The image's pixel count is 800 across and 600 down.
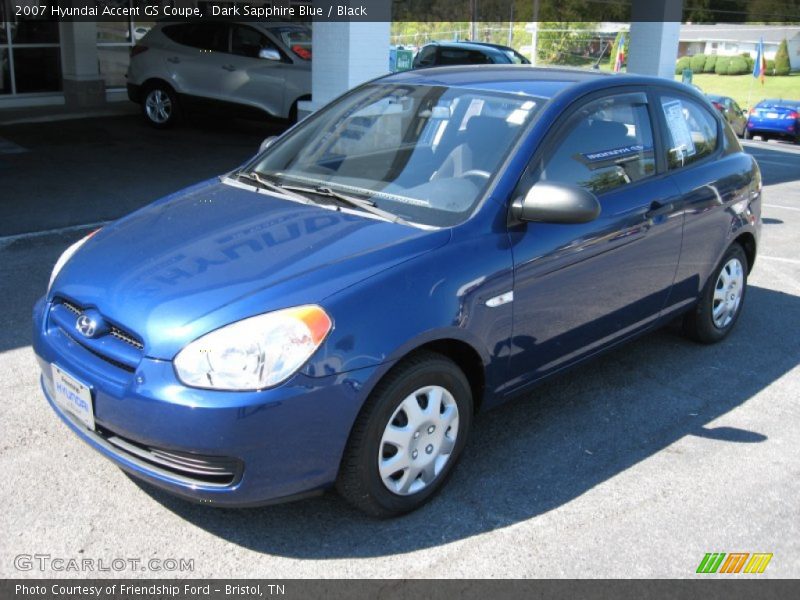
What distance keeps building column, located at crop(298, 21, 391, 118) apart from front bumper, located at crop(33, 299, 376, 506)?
684 centimetres

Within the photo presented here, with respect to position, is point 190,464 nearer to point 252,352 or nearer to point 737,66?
point 252,352

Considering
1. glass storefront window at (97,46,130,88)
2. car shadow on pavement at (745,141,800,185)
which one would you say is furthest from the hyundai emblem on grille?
glass storefront window at (97,46,130,88)

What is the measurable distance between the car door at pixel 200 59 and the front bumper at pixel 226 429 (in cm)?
1063

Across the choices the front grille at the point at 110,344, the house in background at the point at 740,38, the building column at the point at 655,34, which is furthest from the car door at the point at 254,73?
the house in background at the point at 740,38

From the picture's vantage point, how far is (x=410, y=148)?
4.15 meters

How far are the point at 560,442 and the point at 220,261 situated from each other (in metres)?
1.86

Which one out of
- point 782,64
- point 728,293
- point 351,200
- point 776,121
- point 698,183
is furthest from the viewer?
point 782,64

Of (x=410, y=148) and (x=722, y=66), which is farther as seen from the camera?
(x=722, y=66)

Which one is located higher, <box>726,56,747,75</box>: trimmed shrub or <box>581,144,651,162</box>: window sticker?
<box>581,144,651,162</box>: window sticker

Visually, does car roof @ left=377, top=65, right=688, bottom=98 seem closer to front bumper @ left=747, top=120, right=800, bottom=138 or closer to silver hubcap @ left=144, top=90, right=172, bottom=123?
silver hubcap @ left=144, top=90, right=172, bottom=123

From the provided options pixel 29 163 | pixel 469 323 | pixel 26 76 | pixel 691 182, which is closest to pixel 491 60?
pixel 26 76

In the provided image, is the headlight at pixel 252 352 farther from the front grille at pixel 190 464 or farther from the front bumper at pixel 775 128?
the front bumper at pixel 775 128

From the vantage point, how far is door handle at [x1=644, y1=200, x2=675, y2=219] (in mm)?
4457

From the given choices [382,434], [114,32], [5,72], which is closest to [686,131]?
[382,434]
